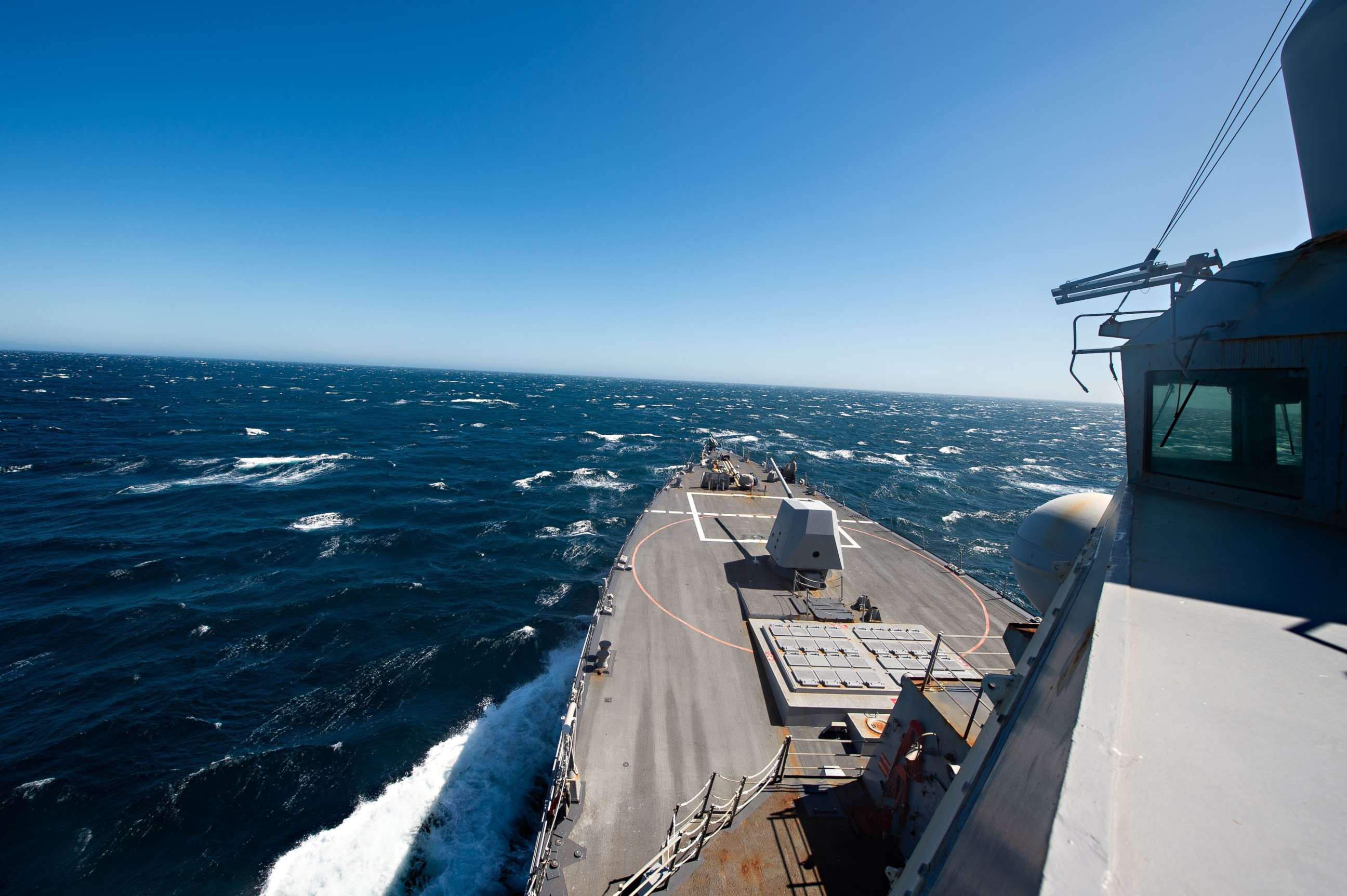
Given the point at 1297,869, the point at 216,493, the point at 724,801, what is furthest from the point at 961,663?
the point at 216,493

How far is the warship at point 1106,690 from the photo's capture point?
2.38m

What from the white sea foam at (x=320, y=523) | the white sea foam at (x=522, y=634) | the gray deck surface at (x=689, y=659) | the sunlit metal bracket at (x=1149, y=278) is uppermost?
the sunlit metal bracket at (x=1149, y=278)

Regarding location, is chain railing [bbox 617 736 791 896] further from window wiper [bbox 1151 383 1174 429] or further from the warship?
window wiper [bbox 1151 383 1174 429]

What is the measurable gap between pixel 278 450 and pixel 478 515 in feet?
134

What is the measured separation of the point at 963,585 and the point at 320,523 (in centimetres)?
4572

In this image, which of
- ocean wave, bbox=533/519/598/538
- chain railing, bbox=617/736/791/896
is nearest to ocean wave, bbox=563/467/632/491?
ocean wave, bbox=533/519/598/538

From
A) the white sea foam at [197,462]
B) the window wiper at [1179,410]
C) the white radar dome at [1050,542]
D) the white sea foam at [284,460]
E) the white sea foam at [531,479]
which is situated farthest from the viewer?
the white sea foam at [284,460]

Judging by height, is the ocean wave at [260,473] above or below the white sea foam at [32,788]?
above

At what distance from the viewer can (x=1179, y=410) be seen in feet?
25.4

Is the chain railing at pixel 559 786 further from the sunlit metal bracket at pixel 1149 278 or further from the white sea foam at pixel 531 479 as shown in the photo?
the white sea foam at pixel 531 479

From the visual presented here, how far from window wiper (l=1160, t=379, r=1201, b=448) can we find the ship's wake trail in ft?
60.9

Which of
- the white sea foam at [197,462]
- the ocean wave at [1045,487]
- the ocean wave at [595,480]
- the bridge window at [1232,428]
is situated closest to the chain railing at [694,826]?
the bridge window at [1232,428]

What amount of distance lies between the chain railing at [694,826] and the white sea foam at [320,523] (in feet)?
132

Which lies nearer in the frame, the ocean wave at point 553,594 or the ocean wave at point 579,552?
the ocean wave at point 553,594
